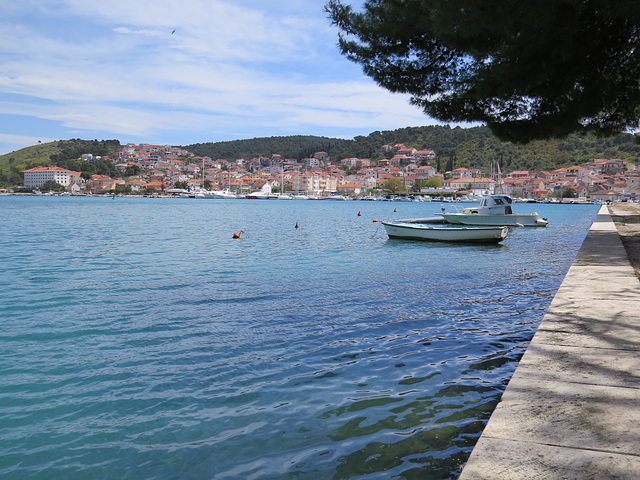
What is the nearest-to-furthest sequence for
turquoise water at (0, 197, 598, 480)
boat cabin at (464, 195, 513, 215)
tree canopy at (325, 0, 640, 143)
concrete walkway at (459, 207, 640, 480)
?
concrete walkway at (459, 207, 640, 480) < turquoise water at (0, 197, 598, 480) < tree canopy at (325, 0, 640, 143) < boat cabin at (464, 195, 513, 215)

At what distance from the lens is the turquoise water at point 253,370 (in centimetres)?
367

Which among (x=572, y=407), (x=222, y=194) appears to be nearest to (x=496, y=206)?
(x=572, y=407)

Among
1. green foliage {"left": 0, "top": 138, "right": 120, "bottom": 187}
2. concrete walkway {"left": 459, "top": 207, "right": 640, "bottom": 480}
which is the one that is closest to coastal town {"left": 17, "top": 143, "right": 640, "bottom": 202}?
green foliage {"left": 0, "top": 138, "right": 120, "bottom": 187}

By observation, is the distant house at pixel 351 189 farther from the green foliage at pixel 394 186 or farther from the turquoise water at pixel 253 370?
the turquoise water at pixel 253 370

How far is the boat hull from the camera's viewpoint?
28323 mm

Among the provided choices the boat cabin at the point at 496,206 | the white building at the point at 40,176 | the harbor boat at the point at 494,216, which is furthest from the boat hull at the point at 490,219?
the white building at the point at 40,176

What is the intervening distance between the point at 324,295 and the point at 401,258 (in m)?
6.86

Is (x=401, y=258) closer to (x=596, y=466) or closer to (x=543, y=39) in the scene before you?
(x=543, y=39)

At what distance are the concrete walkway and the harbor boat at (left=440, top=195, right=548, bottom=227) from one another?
924 inches

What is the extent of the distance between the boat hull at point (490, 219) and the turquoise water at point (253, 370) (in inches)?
642

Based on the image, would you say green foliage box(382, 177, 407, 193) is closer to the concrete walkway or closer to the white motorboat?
the white motorboat

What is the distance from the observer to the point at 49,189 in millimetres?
149500

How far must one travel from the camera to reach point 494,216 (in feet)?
93.3

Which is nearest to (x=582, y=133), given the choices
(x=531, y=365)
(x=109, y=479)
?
(x=531, y=365)
